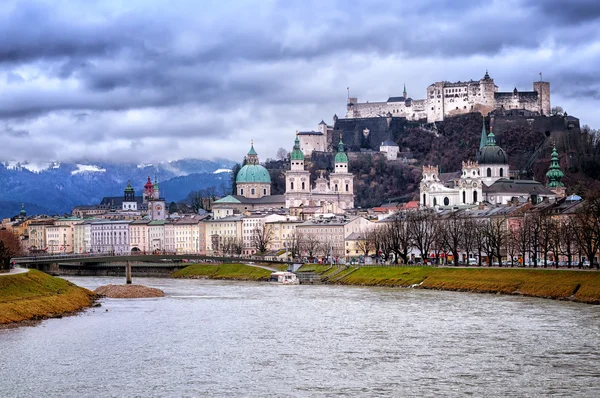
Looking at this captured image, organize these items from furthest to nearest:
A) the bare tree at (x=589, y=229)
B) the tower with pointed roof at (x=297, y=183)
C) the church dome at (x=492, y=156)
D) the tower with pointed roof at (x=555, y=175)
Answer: the tower with pointed roof at (x=297, y=183) < the church dome at (x=492, y=156) < the tower with pointed roof at (x=555, y=175) < the bare tree at (x=589, y=229)

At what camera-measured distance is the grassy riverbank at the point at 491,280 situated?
6625cm

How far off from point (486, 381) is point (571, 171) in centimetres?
13116

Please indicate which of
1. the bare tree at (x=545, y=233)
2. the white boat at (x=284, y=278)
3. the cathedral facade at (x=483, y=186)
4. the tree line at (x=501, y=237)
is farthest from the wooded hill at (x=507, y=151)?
the bare tree at (x=545, y=233)

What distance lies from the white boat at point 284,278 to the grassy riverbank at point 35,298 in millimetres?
27033

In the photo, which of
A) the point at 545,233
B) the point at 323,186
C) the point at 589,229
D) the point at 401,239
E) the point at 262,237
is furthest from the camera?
the point at 323,186

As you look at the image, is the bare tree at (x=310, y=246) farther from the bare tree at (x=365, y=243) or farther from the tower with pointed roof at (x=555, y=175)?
the tower with pointed roof at (x=555, y=175)

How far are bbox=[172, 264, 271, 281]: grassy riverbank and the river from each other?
41.3 m

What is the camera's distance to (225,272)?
11831 centimetres

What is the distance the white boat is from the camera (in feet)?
331

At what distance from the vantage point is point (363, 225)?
450 ft

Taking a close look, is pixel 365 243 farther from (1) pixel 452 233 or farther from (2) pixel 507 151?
(2) pixel 507 151

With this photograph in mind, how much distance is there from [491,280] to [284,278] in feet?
93.6

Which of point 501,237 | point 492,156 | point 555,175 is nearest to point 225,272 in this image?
point 501,237

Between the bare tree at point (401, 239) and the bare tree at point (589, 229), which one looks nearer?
the bare tree at point (589, 229)
